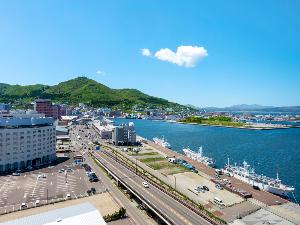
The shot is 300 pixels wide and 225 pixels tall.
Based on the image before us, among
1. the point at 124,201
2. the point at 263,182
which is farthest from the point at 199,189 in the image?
the point at 263,182

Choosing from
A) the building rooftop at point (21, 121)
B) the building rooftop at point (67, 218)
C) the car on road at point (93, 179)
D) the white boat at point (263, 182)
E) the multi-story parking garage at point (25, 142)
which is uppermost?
the building rooftop at point (21, 121)

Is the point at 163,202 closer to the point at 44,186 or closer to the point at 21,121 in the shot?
the point at 44,186

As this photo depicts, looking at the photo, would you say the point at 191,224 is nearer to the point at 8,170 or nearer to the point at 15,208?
the point at 15,208

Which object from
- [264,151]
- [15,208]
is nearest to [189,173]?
[15,208]

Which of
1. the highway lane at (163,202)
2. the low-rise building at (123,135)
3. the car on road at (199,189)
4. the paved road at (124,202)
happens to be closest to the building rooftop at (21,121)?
the paved road at (124,202)

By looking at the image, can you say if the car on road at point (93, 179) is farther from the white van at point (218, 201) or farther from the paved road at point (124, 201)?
the white van at point (218, 201)

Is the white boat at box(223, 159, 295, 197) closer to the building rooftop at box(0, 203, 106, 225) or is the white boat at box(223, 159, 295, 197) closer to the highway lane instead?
the highway lane
